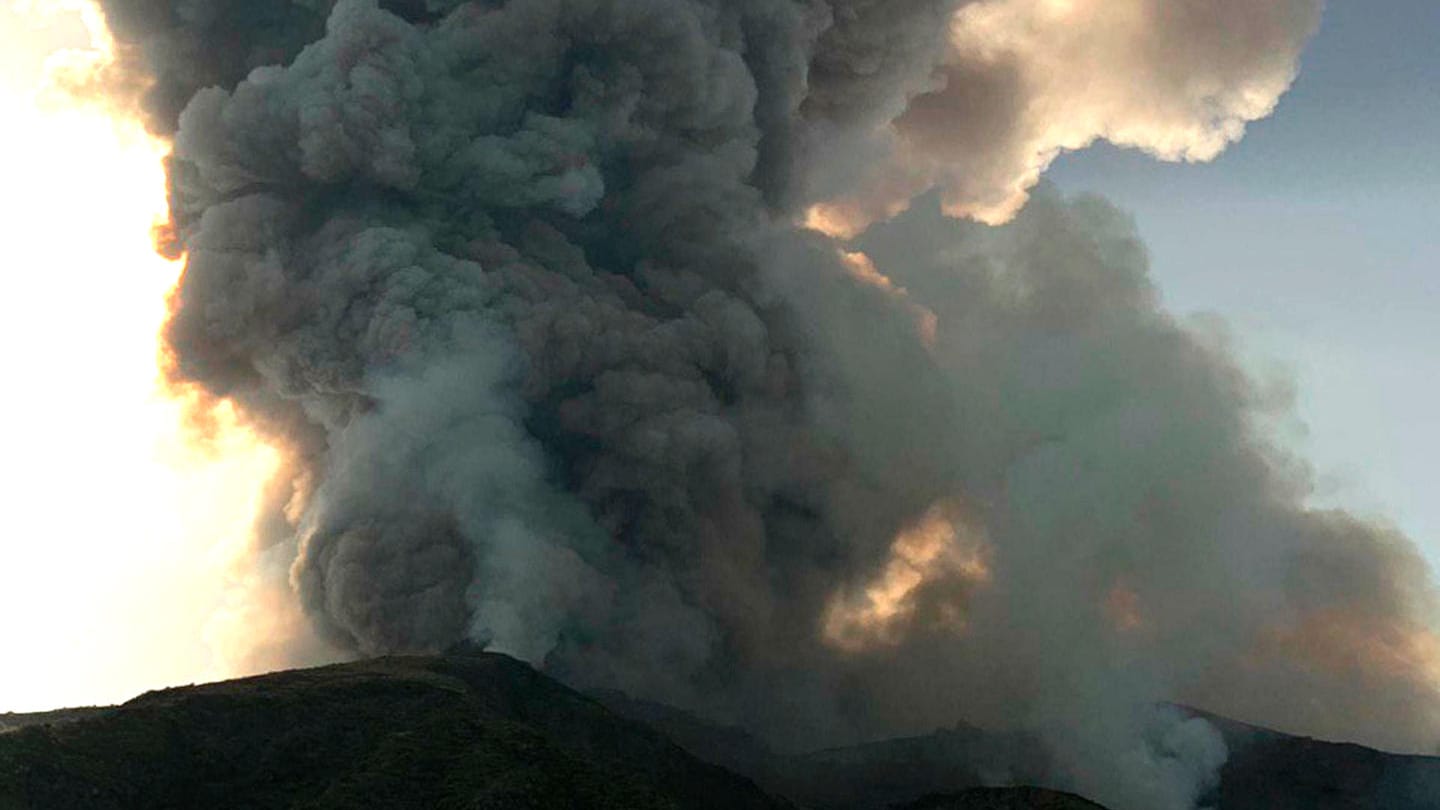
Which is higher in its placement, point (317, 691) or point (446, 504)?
point (446, 504)

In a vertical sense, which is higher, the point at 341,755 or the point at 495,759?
the point at 495,759

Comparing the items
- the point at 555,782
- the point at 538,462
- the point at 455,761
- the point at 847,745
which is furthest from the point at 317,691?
the point at 847,745

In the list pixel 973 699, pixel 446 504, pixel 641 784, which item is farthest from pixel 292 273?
pixel 973 699

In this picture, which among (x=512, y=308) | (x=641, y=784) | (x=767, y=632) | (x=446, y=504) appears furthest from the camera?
(x=767, y=632)

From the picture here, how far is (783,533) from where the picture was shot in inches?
3137

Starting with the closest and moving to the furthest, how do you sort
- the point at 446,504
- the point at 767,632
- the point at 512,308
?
the point at 446,504
the point at 512,308
the point at 767,632

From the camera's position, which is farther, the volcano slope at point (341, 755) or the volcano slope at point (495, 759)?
the volcano slope at point (495, 759)

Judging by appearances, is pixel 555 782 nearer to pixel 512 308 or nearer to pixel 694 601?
pixel 694 601

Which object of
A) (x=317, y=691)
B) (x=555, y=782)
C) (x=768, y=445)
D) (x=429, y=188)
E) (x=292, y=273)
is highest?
(x=429, y=188)

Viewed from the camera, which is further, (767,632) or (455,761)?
(767,632)

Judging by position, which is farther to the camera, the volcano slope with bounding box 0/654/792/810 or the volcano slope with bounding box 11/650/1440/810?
the volcano slope with bounding box 11/650/1440/810

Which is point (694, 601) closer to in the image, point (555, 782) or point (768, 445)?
point (768, 445)

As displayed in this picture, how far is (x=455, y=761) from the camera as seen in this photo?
45.1 metres

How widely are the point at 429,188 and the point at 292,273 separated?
9.42 m
